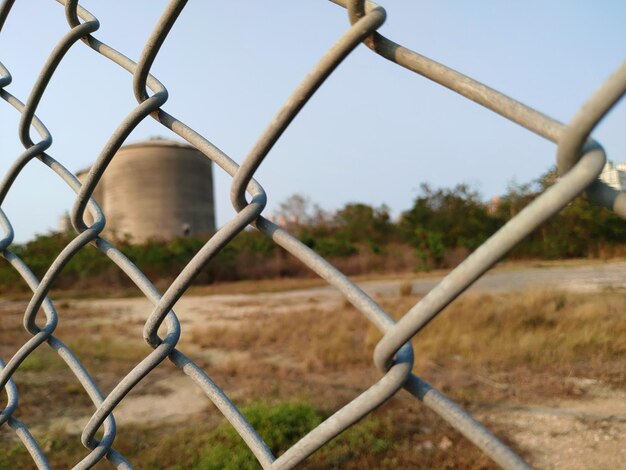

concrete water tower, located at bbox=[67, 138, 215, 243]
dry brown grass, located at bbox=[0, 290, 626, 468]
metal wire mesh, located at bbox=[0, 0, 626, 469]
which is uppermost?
concrete water tower, located at bbox=[67, 138, 215, 243]

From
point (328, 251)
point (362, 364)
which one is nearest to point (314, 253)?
point (362, 364)

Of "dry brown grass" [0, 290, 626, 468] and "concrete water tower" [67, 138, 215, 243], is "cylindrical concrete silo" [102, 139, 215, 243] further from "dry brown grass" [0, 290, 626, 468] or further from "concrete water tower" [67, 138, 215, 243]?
"dry brown grass" [0, 290, 626, 468]

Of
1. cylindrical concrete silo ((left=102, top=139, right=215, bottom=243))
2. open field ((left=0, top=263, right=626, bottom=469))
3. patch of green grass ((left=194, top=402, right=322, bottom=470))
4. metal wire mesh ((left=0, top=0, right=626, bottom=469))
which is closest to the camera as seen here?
metal wire mesh ((left=0, top=0, right=626, bottom=469))

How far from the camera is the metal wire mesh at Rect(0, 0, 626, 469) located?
0.18 metres

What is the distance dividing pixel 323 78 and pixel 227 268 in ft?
30.7

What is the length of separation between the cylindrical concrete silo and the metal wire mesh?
484 inches

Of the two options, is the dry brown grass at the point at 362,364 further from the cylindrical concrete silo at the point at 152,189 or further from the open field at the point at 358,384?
the cylindrical concrete silo at the point at 152,189

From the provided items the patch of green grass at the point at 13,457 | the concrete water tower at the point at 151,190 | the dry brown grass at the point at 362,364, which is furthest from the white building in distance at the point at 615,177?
the concrete water tower at the point at 151,190

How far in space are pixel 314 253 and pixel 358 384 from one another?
7.39 feet

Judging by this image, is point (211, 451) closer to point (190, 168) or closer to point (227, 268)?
point (227, 268)

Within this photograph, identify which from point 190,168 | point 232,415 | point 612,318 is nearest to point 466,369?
point 612,318

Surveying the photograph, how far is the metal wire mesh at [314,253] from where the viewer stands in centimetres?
18

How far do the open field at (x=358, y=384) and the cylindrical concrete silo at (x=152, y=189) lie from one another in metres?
8.50

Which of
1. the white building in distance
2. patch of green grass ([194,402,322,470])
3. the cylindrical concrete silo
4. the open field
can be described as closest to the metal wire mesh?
the white building in distance
